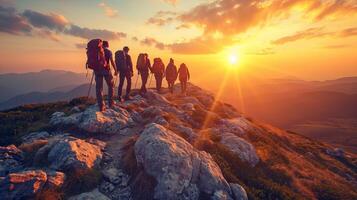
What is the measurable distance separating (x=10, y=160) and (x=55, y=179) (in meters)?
2.99

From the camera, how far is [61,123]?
1606cm

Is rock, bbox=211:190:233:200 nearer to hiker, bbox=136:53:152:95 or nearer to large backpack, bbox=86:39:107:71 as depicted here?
large backpack, bbox=86:39:107:71

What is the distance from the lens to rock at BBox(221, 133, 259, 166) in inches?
648

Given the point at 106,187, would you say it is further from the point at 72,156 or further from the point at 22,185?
the point at 22,185

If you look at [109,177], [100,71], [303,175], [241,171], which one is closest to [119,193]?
[109,177]

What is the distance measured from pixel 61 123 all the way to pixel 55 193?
7.83 metres

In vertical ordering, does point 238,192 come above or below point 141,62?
below

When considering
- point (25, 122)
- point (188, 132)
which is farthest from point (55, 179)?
point (25, 122)

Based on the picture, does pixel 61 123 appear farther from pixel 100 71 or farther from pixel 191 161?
pixel 191 161

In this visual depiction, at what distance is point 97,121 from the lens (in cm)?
1511

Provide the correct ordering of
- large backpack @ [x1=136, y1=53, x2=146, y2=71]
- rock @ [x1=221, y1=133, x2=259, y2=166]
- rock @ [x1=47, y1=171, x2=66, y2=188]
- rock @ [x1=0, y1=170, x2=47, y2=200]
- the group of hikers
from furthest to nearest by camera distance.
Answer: large backpack @ [x1=136, y1=53, x2=146, y2=71]
rock @ [x1=221, y1=133, x2=259, y2=166]
the group of hikers
rock @ [x1=47, y1=171, x2=66, y2=188]
rock @ [x1=0, y1=170, x2=47, y2=200]

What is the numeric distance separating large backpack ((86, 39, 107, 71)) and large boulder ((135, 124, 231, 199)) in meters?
5.73

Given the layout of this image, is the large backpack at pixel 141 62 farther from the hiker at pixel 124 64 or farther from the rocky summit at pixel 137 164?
the rocky summit at pixel 137 164

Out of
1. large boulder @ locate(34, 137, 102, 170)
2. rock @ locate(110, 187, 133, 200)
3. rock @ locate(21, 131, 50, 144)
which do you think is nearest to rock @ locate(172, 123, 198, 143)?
large boulder @ locate(34, 137, 102, 170)
